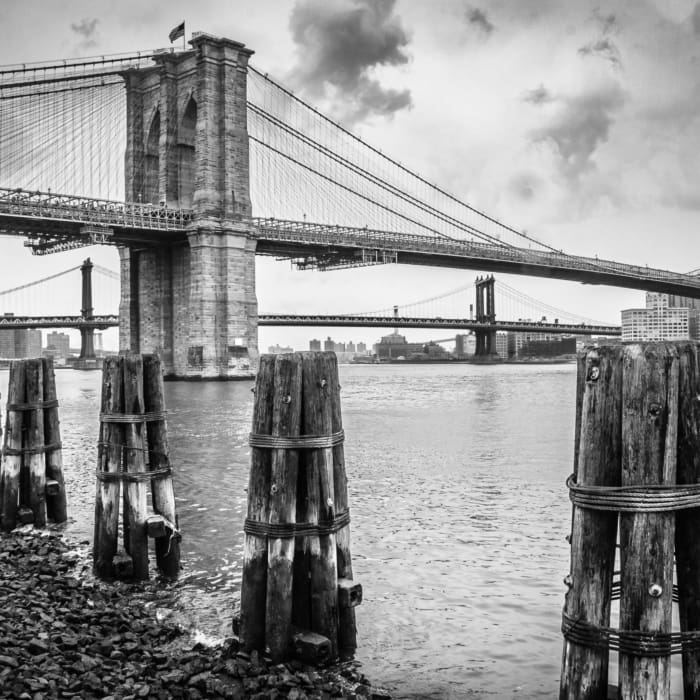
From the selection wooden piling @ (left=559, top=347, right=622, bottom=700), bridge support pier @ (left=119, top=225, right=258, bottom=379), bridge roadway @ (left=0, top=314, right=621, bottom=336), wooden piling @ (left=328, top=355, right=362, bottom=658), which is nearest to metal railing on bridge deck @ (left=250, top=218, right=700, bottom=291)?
bridge support pier @ (left=119, top=225, right=258, bottom=379)

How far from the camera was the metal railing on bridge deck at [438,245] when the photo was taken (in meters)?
54.2

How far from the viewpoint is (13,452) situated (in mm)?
9422

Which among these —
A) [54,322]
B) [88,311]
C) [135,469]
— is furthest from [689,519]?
[88,311]

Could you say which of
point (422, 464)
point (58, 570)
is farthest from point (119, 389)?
point (422, 464)

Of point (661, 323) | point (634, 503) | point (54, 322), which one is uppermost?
point (54, 322)

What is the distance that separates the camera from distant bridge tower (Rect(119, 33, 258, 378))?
157 ft

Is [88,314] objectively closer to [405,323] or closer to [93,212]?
[405,323]

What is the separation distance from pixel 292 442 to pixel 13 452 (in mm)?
5977

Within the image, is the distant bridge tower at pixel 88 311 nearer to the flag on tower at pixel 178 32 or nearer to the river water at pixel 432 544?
the flag on tower at pixel 178 32

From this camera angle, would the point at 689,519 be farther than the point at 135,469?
No

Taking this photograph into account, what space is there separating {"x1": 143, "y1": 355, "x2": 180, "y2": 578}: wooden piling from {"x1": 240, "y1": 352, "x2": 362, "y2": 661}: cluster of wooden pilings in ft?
8.29

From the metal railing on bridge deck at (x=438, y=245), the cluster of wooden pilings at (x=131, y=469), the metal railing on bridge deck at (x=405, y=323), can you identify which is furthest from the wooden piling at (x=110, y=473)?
the metal railing on bridge deck at (x=405, y=323)

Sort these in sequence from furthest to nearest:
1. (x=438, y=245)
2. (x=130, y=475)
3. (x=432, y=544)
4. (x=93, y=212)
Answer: (x=438, y=245) → (x=93, y=212) → (x=432, y=544) → (x=130, y=475)

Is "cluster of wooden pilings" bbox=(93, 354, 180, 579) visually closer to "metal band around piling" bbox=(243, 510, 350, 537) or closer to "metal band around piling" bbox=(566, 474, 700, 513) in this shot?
"metal band around piling" bbox=(243, 510, 350, 537)
